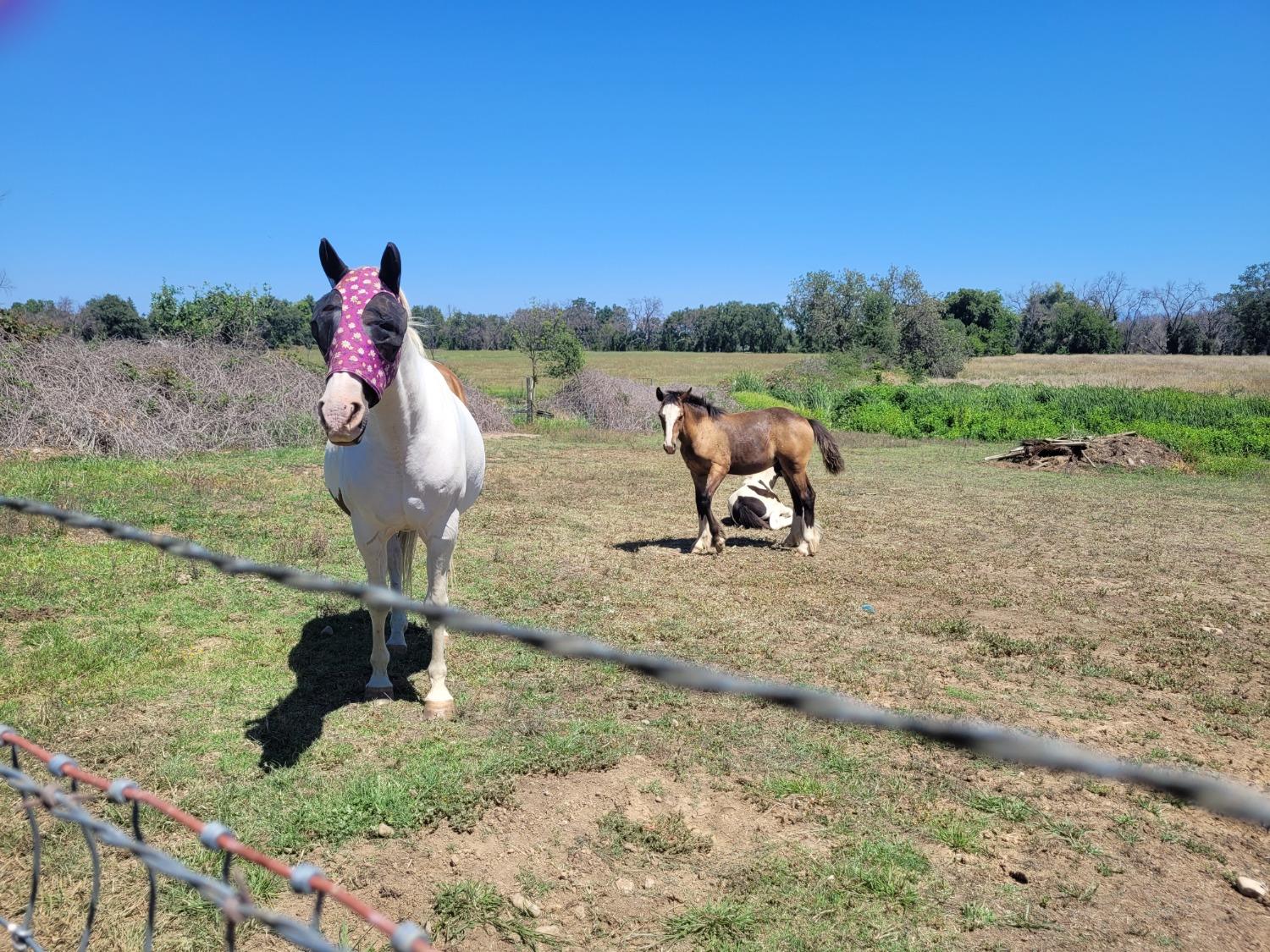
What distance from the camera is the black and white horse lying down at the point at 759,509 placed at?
10.6 meters

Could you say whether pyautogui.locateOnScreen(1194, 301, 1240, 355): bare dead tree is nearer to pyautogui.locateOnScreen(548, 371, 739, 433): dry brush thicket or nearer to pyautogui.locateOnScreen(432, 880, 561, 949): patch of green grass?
pyautogui.locateOnScreen(548, 371, 739, 433): dry brush thicket

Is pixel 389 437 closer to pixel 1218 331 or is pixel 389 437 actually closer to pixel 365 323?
pixel 365 323

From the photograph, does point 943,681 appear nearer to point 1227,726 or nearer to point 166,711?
point 1227,726

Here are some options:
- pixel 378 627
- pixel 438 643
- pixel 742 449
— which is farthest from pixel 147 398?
pixel 438 643

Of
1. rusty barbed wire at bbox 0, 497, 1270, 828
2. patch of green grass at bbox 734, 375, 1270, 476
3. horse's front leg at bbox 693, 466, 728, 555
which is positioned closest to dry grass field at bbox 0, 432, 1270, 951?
horse's front leg at bbox 693, 466, 728, 555

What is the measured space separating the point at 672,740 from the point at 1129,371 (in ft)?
196

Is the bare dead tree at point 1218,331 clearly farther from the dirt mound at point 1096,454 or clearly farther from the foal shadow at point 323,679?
the foal shadow at point 323,679

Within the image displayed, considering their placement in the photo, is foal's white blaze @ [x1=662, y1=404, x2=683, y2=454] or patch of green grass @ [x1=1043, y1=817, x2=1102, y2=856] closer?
patch of green grass @ [x1=1043, y1=817, x2=1102, y2=856]

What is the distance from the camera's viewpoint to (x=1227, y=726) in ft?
15.5

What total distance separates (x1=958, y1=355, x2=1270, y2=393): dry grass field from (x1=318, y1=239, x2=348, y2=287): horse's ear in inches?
1484

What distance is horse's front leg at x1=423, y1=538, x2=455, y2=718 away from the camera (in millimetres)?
4574

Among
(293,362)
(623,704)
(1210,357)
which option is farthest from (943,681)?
(1210,357)

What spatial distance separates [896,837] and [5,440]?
1529 cm

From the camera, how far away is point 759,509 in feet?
35.1
